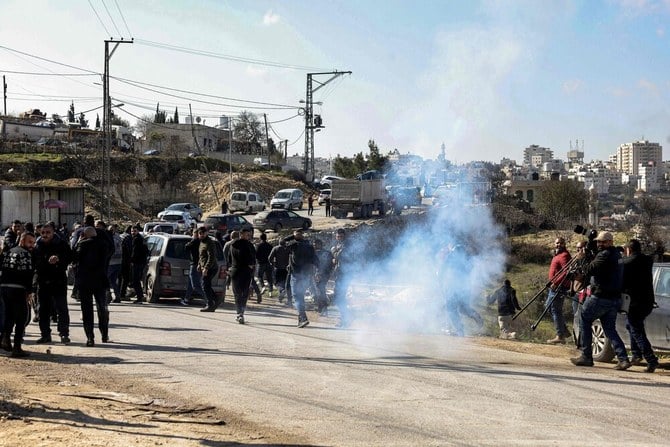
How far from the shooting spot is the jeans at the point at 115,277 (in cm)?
1834

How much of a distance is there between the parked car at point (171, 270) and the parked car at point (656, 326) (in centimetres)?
984

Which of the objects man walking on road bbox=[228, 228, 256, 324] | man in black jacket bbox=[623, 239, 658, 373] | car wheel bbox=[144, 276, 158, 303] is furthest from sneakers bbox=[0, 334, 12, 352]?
man in black jacket bbox=[623, 239, 658, 373]

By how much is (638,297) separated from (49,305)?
8865 mm

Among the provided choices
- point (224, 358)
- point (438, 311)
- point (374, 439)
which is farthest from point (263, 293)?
point (374, 439)

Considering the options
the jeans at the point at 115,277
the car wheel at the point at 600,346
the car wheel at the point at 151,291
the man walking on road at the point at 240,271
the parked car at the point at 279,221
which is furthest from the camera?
the parked car at the point at 279,221

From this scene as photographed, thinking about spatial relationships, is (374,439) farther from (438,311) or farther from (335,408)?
(438,311)

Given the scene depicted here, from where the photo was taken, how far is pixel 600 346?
12.5 metres

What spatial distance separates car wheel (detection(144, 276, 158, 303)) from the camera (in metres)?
19.9

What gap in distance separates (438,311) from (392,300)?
1674 millimetres

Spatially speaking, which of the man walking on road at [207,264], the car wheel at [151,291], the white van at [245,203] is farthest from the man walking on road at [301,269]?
the white van at [245,203]

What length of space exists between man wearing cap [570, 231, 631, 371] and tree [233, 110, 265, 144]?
343 ft

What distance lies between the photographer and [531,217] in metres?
51.7

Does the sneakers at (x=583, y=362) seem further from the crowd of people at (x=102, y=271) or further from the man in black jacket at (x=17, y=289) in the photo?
the man in black jacket at (x=17, y=289)

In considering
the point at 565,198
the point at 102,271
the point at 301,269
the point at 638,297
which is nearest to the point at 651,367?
the point at 638,297
